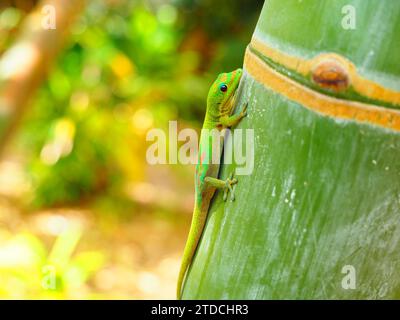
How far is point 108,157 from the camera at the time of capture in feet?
23.1

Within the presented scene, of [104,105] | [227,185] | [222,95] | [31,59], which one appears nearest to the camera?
[227,185]

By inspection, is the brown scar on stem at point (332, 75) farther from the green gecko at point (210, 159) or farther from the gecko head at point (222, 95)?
the gecko head at point (222, 95)

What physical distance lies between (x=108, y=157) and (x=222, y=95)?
5.91 m

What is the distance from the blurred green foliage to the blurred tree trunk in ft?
11.7

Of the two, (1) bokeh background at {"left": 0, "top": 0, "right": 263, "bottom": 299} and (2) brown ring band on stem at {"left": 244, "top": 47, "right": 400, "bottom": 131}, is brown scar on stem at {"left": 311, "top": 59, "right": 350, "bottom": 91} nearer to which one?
(2) brown ring band on stem at {"left": 244, "top": 47, "right": 400, "bottom": 131}

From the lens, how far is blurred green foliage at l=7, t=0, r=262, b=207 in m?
6.82

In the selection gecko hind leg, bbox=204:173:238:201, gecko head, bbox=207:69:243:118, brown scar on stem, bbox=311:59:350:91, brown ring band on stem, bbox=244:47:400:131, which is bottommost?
gecko hind leg, bbox=204:173:238:201

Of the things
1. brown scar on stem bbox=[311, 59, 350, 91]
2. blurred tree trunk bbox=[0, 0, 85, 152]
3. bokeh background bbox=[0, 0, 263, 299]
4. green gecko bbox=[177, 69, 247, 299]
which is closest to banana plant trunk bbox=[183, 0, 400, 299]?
brown scar on stem bbox=[311, 59, 350, 91]

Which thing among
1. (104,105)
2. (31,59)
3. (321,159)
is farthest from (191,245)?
(104,105)

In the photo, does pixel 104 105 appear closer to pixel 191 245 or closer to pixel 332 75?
pixel 191 245

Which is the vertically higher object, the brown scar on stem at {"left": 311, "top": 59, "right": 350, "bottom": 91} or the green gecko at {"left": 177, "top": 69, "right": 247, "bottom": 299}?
A: the brown scar on stem at {"left": 311, "top": 59, "right": 350, "bottom": 91}

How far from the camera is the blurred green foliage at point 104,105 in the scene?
682 cm
